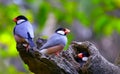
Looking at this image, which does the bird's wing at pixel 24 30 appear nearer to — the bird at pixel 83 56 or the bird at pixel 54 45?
the bird at pixel 54 45

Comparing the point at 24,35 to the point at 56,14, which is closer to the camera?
the point at 24,35

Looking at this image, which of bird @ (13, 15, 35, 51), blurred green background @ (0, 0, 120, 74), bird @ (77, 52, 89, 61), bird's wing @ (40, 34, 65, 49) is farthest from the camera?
blurred green background @ (0, 0, 120, 74)

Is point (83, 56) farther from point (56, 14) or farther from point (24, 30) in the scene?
point (56, 14)

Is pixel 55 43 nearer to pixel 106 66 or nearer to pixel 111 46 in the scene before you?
pixel 106 66

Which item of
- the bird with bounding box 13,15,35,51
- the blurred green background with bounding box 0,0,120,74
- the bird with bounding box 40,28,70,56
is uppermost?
the blurred green background with bounding box 0,0,120,74

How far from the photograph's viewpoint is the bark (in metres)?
2.23

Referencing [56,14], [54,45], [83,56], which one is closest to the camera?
[54,45]

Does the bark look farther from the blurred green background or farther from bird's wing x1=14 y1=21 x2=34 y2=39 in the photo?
the blurred green background

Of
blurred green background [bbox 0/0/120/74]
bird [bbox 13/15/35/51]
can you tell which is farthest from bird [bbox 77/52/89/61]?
blurred green background [bbox 0/0/120/74]

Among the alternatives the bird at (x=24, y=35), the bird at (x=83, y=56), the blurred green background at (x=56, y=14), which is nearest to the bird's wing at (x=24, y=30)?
the bird at (x=24, y=35)

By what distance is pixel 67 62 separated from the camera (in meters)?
2.38

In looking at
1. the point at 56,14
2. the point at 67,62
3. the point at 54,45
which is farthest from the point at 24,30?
the point at 56,14

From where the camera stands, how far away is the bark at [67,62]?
7.33 ft

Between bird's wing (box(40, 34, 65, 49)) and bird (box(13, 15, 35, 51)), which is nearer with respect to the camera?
bird (box(13, 15, 35, 51))
